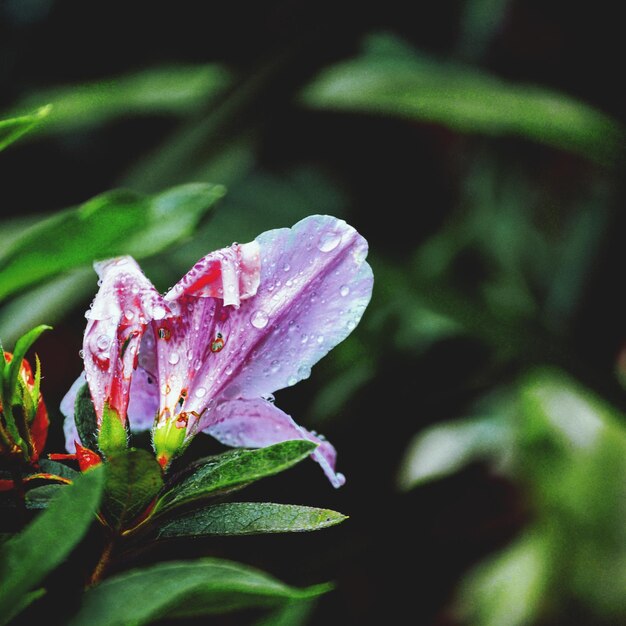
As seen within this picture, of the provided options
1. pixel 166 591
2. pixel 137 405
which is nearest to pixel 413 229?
pixel 137 405

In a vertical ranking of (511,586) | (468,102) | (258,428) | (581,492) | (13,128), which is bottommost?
(511,586)

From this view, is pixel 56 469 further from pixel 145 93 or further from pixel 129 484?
pixel 145 93

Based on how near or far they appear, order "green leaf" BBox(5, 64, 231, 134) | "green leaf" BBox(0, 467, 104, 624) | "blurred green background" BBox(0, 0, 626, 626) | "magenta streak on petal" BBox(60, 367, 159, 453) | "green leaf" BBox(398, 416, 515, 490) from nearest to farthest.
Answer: "green leaf" BBox(0, 467, 104, 624) → "magenta streak on petal" BBox(60, 367, 159, 453) → "blurred green background" BBox(0, 0, 626, 626) → "green leaf" BBox(5, 64, 231, 134) → "green leaf" BBox(398, 416, 515, 490)

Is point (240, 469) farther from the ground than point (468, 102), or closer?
farther from the ground

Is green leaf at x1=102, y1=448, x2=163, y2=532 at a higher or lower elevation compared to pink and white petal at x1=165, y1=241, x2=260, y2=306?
lower

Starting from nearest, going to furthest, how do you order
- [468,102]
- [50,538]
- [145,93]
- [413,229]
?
→ 1. [50,538]
2. [468,102]
3. [145,93]
4. [413,229]

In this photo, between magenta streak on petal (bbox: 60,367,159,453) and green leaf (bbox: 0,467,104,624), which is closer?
green leaf (bbox: 0,467,104,624)

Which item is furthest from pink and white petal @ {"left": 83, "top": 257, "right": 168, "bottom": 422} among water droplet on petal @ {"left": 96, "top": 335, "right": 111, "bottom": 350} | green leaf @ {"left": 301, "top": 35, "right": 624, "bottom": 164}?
green leaf @ {"left": 301, "top": 35, "right": 624, "bottom": 164}

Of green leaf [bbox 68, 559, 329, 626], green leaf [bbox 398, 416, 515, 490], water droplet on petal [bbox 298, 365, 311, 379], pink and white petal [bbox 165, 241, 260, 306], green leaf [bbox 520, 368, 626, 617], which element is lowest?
green leaf [bbox 520, 368, 626, 617]

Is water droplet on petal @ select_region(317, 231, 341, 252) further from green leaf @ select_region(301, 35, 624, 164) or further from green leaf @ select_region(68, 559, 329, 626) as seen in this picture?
green leaf @ select_region(301, 35, 624, 164)
